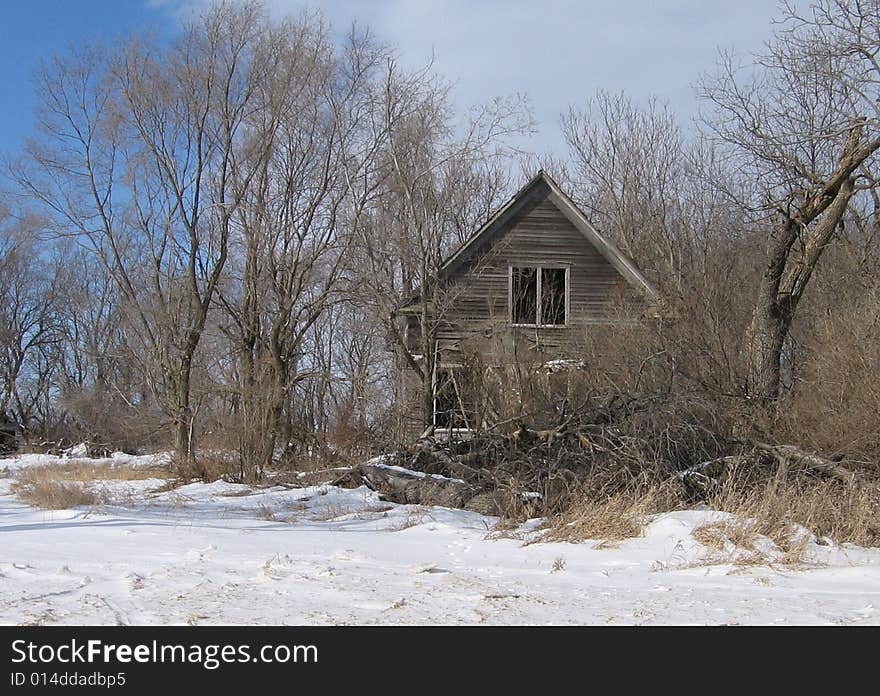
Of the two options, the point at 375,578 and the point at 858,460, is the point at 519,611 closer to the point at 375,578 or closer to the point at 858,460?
the point at 375,578

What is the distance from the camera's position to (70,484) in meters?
13.7

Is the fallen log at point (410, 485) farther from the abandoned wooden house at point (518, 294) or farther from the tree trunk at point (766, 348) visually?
the abandoned wooden house at point (518, 294)

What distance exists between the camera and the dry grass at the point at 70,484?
12.2 meters

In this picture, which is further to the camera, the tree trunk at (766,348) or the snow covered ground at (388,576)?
the tree trunk at (766,348)

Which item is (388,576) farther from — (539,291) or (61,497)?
(539,291)

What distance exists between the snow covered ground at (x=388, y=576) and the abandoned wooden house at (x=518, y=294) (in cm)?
888

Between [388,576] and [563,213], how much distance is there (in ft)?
53.7

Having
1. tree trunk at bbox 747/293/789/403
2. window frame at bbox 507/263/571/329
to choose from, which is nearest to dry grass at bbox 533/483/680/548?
tree trunk at bbox 747/293/789/403

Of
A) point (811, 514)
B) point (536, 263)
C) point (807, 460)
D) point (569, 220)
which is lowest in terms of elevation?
point (811, 514)

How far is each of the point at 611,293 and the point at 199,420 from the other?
10.5 m

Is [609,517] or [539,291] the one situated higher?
[539,291]

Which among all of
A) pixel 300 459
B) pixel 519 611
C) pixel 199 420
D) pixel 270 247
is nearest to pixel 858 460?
pixel 519 611

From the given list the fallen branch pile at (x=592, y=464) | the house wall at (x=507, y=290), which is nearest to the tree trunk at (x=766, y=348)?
the fallen branch pile at (x=592, y=464)

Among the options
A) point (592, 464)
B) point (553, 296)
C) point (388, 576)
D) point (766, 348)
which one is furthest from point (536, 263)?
point (388, 576)
